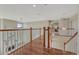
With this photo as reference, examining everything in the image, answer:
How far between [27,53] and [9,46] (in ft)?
0.92

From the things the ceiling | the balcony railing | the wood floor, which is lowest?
the wood floor

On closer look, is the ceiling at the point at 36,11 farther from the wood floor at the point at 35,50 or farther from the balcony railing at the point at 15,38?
the wood floor at the point at 35,50

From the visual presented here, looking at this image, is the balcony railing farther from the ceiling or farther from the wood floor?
the ceiling

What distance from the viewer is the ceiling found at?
1.67m

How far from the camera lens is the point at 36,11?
5.58ft

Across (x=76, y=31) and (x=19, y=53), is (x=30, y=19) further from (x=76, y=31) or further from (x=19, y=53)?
(x=76, y=31)

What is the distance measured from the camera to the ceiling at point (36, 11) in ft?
5.47

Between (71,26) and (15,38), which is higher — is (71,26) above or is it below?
above

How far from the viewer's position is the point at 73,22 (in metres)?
1.65

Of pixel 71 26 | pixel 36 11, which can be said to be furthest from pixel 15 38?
pixel 71 26

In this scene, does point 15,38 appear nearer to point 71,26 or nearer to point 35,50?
point 35,50

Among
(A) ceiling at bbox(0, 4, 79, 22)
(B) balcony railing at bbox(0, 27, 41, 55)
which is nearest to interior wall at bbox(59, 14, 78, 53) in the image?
(A) ceiling at bbox(0, 4, 79, 22)

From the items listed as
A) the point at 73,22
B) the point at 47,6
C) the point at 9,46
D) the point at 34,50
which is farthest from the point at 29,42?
the point at 73,22
